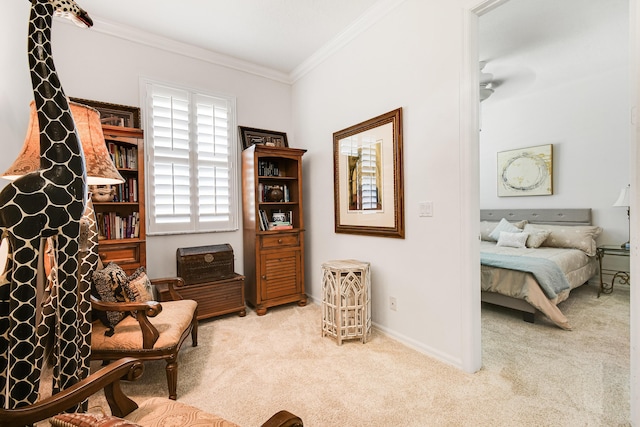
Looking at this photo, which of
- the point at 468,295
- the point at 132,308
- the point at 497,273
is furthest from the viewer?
the point at 497,273

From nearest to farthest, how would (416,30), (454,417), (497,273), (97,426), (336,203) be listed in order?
(97,426), (454,417), (416,30), (497,273), (336,203)

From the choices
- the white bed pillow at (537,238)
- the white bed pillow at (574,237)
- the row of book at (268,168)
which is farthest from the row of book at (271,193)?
the white bed pillow at (574,237)

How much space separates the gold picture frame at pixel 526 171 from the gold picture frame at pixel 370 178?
11.7 feet

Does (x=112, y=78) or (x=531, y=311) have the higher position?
(x=112, y=78)

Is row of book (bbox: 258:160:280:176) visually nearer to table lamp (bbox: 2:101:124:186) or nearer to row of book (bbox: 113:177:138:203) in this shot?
row of book (bbox: 113:177:138:203)

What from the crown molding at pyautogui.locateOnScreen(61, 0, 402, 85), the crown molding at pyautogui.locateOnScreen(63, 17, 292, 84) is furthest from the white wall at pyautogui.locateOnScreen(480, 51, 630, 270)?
the crown molding at pyautogui.locateOnScreen(63, 17, 292, 84)

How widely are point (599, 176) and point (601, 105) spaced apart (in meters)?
1.01

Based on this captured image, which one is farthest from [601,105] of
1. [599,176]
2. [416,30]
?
[416,30]

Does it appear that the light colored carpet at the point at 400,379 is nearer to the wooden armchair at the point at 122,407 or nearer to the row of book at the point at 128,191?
the wooden armchair at the point at 122,407

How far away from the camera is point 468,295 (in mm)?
2037

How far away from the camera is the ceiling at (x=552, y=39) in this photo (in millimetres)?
2611

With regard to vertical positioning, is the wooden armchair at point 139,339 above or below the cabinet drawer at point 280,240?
below

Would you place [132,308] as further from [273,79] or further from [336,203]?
[273,79]

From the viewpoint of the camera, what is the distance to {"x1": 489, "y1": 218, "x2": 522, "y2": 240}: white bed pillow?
450 cm
